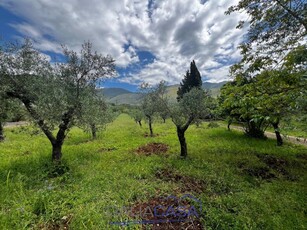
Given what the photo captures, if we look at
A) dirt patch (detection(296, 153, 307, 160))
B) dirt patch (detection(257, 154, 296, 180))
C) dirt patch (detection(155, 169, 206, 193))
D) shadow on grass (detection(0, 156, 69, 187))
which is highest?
shadow on grass (detection(0, 156, 69, 187))

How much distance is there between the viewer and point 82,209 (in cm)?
512

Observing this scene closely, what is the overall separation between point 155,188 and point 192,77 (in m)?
59.1

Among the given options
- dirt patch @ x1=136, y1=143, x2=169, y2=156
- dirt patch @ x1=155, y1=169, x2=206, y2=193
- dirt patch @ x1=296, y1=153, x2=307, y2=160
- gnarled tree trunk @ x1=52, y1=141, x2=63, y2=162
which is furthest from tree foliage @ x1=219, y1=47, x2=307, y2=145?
gnarled tree trunk @ x1=52, y1=141, x2=63, y2=162

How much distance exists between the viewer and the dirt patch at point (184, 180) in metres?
7.01

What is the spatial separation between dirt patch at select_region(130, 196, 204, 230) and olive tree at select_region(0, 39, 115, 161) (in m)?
6.04

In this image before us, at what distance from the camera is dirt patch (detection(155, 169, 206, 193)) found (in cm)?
701

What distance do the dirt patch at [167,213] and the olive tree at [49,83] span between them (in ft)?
19.8

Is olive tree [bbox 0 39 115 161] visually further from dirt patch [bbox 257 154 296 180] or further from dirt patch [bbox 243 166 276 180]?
dirt patch [bbox 257 154 296 180]

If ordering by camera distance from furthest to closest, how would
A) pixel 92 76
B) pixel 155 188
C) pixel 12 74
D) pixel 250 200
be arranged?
1. pixel 92 76
2. pixel 12 74
3. pixel 155 188
4. pixel 250 200

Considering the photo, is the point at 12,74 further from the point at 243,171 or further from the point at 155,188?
the point at 243,171

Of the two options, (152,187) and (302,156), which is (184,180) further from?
(302,156)

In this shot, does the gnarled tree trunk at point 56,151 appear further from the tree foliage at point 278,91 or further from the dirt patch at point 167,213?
the tree foliage at point 278,91

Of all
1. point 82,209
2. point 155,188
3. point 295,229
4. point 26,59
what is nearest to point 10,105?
point 26,59

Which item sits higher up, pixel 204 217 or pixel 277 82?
pixel 277 82
